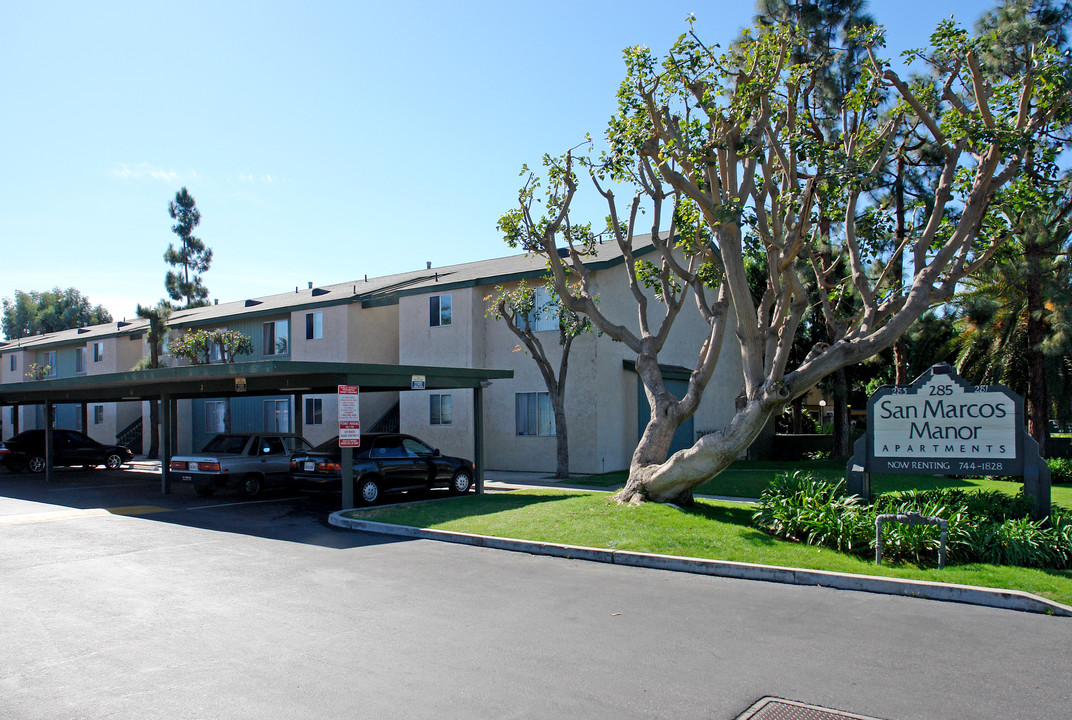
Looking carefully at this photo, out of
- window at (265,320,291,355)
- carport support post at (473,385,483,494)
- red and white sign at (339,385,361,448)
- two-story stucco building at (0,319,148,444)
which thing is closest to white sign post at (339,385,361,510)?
red and white sign at (339,385,361,448)

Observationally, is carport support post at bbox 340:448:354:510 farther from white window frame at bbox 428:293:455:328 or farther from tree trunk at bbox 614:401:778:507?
white window frame at bbox 428:293:455:328

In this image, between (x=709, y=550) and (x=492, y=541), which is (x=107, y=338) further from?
(x=709, y=550)

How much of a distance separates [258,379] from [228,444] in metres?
1.86

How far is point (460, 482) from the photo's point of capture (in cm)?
1748

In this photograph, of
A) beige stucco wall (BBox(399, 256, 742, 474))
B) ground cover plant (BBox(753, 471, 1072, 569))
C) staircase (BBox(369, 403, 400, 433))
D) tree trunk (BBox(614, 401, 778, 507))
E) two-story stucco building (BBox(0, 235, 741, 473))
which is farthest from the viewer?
staircase (BBox(369, 403, 400, 433))

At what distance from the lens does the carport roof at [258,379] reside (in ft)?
47.5

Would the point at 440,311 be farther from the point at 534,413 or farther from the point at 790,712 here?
the point at 790,712

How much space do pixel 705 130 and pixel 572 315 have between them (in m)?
7.82

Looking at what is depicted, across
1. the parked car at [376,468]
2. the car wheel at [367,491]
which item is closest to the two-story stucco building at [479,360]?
the parked car at [376,468]

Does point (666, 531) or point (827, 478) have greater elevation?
point (666, 531)

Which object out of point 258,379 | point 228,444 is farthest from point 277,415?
point 258,379

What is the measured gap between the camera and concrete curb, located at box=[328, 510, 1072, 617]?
7723 millimetres

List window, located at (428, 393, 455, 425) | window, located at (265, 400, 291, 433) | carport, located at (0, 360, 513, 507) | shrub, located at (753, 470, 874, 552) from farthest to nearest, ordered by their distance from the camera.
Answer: window, located at (265, 400, 291, 433)
window, located at (428, 393, 455, 425)
carport, located at (0, 360, 513, 507)
shrub, located at (753, 470, 874, 552)

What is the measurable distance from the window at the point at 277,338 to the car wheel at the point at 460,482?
14428mm
